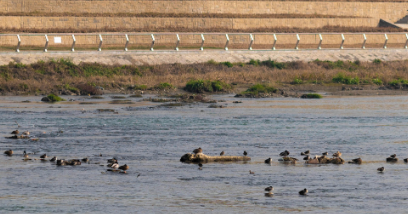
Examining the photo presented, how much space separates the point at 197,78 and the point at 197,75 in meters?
0.94

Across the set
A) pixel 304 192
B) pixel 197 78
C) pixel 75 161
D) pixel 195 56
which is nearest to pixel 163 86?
pixel 197 78

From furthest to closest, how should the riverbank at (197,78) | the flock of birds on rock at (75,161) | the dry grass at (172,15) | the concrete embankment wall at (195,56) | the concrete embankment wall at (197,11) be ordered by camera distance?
the concrete embankment wall at (197,11) < the dry grass at (172,15) < the concrete embankment wall at (195,56) < the riverbank at (197,78) < the flock of birds on rock at (75,161)

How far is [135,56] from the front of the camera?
48688mm

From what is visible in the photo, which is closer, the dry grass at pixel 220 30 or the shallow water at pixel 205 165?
the shallow water at pixel 205 165

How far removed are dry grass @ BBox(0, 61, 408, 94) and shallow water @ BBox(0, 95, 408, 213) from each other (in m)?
6.88

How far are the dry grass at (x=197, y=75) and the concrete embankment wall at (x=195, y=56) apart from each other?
1415 mm

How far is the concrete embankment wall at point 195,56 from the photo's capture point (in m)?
44.8

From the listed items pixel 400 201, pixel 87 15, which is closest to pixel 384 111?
pixel 400 201

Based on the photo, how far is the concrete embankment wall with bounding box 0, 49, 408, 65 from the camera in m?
44.8

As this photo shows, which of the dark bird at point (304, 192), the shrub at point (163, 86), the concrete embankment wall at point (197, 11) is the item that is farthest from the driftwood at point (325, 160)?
the concrete embankment wall at point (197, 11)

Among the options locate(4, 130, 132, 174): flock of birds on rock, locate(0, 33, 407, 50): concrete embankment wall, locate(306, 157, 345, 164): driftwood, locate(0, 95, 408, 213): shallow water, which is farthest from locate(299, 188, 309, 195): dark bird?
locate(0, 33, 407, 50): concrete embankment wall

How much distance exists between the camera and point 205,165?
17.9 metres

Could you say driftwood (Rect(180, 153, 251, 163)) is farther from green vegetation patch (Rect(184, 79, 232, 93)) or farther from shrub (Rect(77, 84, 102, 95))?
green vegetation patch (Rect(184, 79, 232, 93))

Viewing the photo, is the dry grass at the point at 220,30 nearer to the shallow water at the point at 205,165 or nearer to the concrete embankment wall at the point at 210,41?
the concrete embankment wall at the point at 210,41
